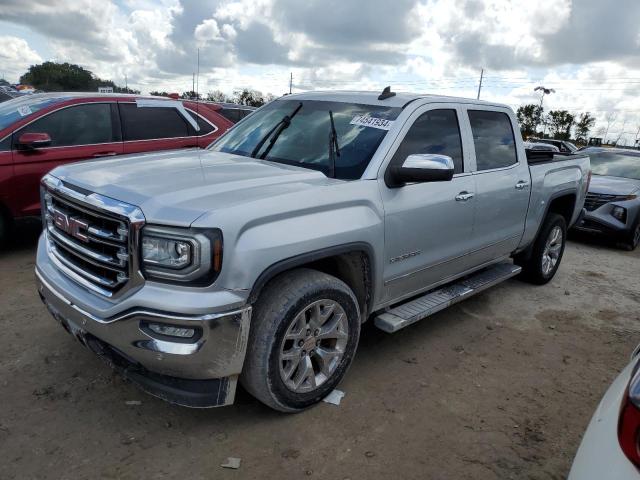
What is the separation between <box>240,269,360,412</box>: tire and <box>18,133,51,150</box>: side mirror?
392 centimetres

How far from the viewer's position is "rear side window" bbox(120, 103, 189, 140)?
20.4 feet

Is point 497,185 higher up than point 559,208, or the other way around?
point 497,185

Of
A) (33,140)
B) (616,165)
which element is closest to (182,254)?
(33,140)

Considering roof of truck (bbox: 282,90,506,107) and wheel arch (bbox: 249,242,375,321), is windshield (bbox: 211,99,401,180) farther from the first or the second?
wheel arch (bbox: 249,242,375,321)

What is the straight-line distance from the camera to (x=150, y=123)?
643 cm

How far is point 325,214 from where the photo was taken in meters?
2.83

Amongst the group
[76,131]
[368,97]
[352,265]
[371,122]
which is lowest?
[352,265]

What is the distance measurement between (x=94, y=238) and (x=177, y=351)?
0.77 metres

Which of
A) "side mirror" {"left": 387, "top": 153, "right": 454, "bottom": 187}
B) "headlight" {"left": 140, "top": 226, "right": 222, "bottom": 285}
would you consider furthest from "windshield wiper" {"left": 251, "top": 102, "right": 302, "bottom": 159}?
"headlight" {"left": 140, "top": 226, "right": 222, "bottom": 285}

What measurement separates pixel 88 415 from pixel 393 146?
2486 millimetres

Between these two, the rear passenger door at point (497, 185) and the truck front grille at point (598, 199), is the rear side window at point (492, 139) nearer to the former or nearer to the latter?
the rear passenger door at point (497, 185)

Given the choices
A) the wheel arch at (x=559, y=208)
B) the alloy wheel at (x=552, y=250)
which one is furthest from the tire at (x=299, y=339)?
the alloy wheel at (x=552, y=250)

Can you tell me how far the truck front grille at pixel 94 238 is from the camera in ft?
7.94

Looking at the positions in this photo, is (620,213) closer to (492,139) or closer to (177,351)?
(492,139)
